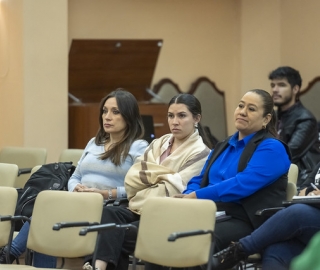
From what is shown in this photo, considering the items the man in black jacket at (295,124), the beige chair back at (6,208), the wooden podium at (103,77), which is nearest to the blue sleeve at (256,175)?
the beige chair back at (6,208)

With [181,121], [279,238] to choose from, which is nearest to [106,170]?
[181,121]

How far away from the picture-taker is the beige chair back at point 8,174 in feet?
18.0

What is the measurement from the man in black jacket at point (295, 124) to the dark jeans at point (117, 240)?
169cm

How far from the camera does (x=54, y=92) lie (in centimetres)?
820

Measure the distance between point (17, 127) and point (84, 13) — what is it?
176 cm

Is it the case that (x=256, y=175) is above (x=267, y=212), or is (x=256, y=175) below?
above

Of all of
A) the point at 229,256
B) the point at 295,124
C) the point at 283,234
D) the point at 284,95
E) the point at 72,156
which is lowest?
the point at 229,256

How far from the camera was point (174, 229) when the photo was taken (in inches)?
154

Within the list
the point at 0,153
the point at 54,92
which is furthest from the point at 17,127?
the point at 0,153

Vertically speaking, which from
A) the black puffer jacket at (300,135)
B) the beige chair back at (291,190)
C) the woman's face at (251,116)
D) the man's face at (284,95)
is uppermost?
the man's face at (284,95)

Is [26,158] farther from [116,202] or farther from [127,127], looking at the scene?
[116,202]

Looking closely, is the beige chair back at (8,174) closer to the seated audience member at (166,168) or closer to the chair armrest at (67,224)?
the seated audience member at (166,168)

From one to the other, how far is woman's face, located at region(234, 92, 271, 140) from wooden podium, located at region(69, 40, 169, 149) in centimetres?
404

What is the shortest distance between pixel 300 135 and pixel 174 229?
2.41 meters
